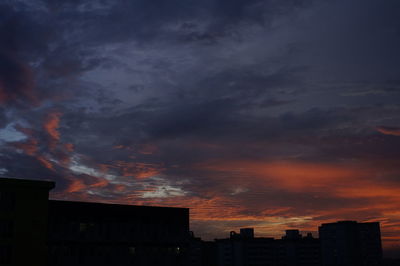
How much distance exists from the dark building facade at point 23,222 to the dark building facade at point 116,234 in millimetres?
2282

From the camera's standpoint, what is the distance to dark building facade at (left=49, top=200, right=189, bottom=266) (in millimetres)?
65375

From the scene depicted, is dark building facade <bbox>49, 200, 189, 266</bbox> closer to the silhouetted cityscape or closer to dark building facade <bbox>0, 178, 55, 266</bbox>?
the silhouetted cityscape

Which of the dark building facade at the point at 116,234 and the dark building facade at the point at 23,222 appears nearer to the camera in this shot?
the dark building facade at the point at 23,222

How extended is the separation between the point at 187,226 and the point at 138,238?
879cm

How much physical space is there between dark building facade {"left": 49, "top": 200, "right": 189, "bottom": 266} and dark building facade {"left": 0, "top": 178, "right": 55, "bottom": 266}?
2.28m

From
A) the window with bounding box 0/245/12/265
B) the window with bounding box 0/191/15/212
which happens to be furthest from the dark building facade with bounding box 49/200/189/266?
the window with bounding box 0/245/12/265

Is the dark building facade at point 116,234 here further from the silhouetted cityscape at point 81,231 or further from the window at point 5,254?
the window at point 5,254

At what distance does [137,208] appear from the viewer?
7175cm

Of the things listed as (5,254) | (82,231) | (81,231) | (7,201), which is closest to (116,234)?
(82,231)

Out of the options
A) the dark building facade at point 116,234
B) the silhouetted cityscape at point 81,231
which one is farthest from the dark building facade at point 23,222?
the dark building facade at point 116,234

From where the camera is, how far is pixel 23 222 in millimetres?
61250

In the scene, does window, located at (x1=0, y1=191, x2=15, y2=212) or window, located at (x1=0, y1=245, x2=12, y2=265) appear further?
window, located at (x1=0, y1=191, x2=15, y2=212)

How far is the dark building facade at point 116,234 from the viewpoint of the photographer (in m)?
65.4

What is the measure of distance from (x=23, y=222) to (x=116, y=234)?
14640 mm
